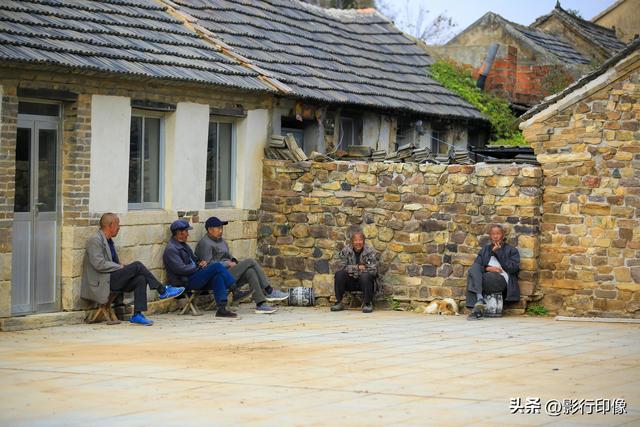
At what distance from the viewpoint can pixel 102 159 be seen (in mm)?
14930

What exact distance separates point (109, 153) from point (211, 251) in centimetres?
223

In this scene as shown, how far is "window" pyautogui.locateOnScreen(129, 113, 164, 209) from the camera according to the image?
1577 centimetres

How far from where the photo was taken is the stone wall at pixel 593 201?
15867 mm

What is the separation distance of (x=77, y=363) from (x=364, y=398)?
311 centimetres

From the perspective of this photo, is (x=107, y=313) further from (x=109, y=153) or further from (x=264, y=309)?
(x=264, y=309)

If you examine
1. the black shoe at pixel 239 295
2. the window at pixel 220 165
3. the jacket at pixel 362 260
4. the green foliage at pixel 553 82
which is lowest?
the black shoe at pixel 239 295

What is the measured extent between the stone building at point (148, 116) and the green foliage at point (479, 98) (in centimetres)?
243

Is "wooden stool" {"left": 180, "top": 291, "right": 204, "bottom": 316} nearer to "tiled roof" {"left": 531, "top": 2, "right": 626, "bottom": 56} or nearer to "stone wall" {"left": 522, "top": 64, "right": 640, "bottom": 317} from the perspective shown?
"stone wall" {"left": 522, "top": 64, "right": 640, "bottom": 317}

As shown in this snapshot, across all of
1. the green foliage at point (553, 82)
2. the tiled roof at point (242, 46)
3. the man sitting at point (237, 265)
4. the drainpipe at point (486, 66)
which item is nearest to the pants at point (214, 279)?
the man sitting at point (237, 265)

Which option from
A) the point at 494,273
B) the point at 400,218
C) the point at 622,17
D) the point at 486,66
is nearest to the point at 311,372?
the point at 494,273

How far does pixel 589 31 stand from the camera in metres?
30.5

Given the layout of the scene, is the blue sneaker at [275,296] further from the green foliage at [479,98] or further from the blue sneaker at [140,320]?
the green foliage at [479,98]

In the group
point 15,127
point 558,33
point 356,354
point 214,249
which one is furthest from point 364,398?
point 558,33

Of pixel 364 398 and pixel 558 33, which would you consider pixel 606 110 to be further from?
pixel 558 33
